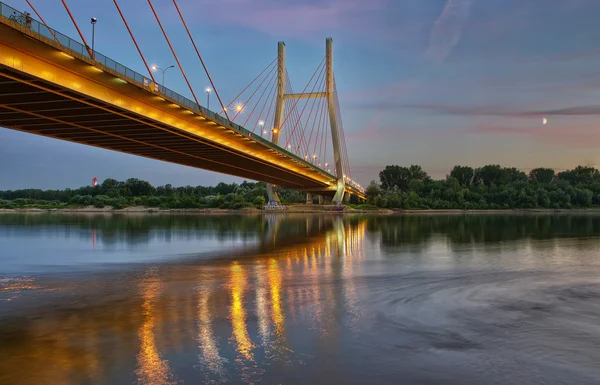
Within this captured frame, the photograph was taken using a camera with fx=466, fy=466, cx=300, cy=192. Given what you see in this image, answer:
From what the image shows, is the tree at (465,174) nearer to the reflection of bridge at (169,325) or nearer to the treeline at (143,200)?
the treeline at (143,200)

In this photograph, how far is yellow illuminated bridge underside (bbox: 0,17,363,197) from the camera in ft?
59.5

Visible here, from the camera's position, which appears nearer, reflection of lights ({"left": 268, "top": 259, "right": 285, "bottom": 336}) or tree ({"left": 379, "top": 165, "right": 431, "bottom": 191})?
reflection of lights ({"left": 268, "top": 259, "right": 285, "bottom": 336})

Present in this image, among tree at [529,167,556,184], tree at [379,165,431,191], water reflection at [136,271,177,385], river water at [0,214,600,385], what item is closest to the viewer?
water reflection at [136,271,177,385]

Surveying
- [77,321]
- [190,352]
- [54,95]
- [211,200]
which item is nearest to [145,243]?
Answer: [54,95]

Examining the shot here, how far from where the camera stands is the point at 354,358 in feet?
25.8

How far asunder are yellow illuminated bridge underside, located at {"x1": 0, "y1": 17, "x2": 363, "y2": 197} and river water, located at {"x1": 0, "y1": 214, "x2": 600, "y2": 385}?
25.0ft

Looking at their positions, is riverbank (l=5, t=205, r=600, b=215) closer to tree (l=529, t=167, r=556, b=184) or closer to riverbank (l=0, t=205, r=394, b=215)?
riverbank (l=0, t=205, r=394, b=215)

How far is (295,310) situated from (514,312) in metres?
5.21

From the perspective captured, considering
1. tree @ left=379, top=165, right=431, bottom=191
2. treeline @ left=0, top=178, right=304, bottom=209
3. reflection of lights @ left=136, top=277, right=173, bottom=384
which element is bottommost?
reflection of lights @ left=136, top=277, right=173, bottom=384

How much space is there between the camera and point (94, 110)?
80.1 feet

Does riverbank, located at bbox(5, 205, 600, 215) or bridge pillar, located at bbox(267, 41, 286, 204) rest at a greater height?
bridge pillar, located at bbox(267, 41, 286, 204)

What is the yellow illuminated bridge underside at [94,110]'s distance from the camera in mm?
18141

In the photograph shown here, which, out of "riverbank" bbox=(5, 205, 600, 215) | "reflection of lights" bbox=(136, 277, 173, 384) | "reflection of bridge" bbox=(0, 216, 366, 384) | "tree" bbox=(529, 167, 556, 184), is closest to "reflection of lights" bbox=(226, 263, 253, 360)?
"reflection of bridge" bbox=(0, 216, 366, 384)

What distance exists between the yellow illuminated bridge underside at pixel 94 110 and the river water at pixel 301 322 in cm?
761
